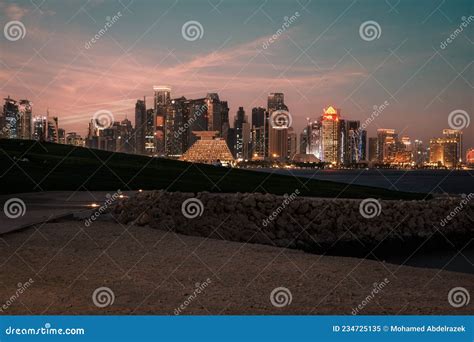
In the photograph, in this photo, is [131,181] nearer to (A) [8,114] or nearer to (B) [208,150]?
(A) [8,114]

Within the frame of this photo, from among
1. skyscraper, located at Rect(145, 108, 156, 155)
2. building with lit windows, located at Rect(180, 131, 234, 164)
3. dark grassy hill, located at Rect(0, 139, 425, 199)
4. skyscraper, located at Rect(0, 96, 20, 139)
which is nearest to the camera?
dark grassy hill, located at Rect(0, 139, 425, 199)

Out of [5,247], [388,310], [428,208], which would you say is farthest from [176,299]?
[428,208]

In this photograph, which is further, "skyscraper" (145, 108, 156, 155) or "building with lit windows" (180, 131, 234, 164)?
"building with lit windows" (180, 131, 234, 164)

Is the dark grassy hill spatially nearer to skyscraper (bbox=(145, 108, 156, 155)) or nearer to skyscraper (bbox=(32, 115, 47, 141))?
skyscraper (bbox=(32, 115, 47, 141))

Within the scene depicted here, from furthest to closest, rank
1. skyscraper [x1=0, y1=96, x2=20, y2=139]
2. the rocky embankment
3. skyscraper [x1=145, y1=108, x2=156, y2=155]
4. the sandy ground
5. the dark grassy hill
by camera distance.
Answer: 1. skyscraper [x1=145, y1=108, x2=156, y2=155]
2. skyscraper [x1=0, y1=96, x2=20, y2=139]
3. the dark grassy hill
4. the rocky embankment
5. the sandy ground

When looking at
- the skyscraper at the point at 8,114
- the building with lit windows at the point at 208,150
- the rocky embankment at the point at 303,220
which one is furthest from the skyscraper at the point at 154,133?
the rocky embankment at the point at 303,220

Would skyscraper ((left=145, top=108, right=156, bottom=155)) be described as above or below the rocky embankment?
above

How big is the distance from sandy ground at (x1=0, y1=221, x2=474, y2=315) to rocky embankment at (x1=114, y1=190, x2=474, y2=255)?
3.45 m

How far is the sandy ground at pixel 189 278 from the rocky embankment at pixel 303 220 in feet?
11.3

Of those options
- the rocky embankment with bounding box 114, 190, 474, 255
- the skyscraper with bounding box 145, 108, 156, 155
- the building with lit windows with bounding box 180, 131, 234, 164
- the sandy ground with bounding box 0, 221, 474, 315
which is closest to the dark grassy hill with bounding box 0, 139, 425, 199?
the rocky embankment with bounding box 114, 190, 474, 255

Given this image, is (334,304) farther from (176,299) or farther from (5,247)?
(5,247)

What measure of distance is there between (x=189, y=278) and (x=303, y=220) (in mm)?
10630

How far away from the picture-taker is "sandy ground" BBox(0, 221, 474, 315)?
7.26m

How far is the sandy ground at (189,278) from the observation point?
23.8 feet
